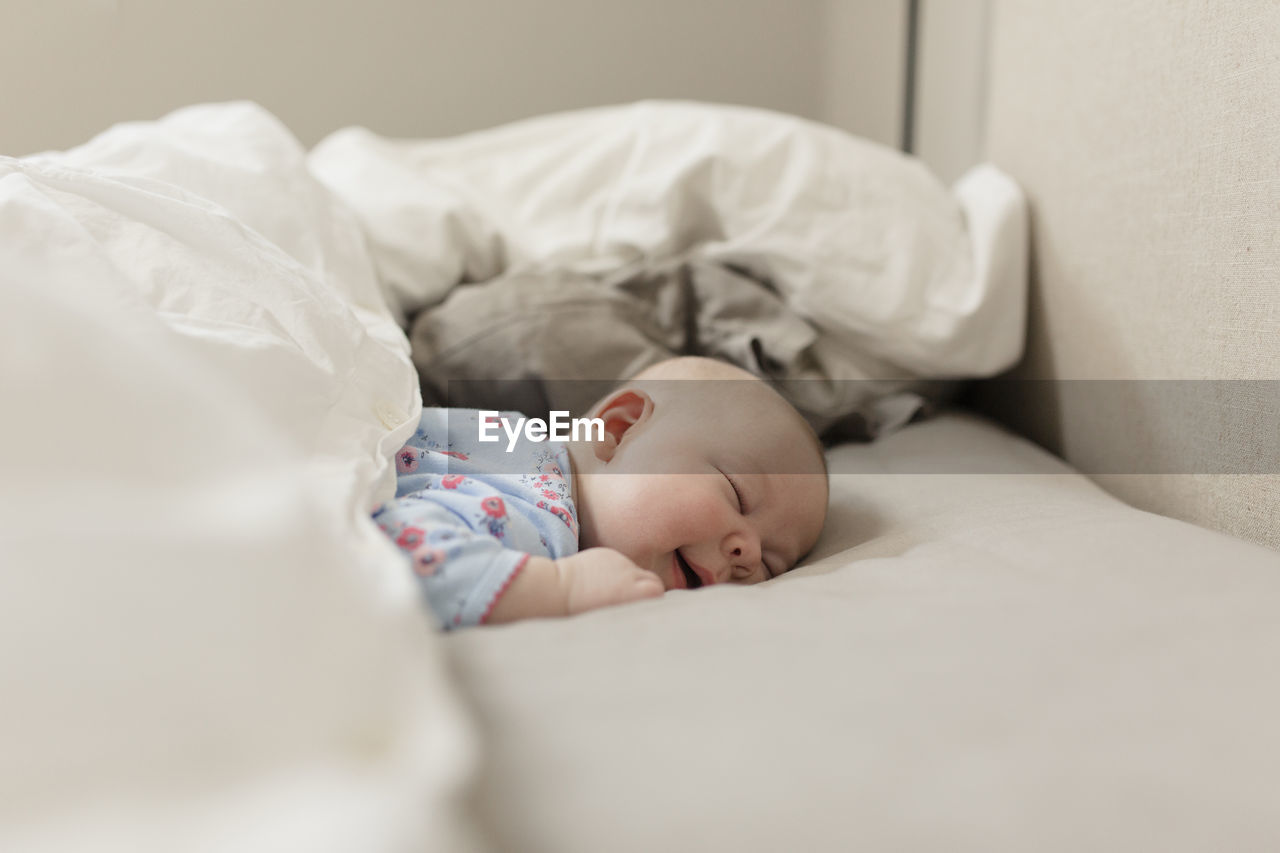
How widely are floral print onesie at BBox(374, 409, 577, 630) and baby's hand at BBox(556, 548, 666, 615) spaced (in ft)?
0.10

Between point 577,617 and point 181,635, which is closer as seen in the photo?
point 181,635

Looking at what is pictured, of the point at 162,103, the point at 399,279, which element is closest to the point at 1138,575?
the point at 399,279

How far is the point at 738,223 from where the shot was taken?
1.04 meters

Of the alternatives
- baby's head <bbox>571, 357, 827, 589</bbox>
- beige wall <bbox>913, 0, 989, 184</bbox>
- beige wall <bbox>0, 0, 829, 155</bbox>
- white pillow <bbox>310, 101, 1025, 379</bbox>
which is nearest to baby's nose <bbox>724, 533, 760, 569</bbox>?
baby's head <bbox>571, 357, 827, 589</bbox>

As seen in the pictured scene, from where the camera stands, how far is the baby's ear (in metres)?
0.76

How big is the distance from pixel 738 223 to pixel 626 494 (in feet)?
1.54

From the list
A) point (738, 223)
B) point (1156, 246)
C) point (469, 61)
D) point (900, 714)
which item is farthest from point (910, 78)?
point (900, 714)

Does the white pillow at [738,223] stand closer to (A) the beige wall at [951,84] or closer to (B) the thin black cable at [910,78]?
(A) the beige wall at [951,84]

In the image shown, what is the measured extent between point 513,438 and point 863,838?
48 centimetres

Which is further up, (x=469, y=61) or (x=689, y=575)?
(x=469, y=61)

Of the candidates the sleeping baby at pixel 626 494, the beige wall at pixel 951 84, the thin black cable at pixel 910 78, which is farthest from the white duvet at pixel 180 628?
the thin black cable at pixel 910 78

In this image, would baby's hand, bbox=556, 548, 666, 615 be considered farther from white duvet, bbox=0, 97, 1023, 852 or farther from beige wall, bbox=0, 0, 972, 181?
beige wall, bbox=0, 0, 972, 181

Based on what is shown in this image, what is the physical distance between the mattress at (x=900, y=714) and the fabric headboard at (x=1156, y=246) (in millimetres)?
216

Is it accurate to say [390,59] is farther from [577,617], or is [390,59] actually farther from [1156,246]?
[577,617]
